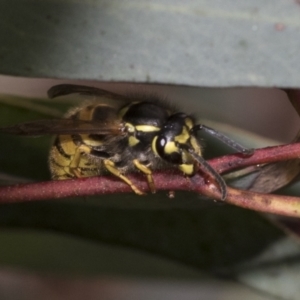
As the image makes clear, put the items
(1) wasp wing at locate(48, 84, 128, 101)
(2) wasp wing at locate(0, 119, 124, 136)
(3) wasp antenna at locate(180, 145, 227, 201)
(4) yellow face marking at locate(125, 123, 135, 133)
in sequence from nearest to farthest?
(3) wasp antenna at locate(180, 145, 227, 201)
(2) wasp wing at locate(0, 119, 124, 136)
(4) yellow face marking at locate(125, 123, 135, 133)
(1) wasp wing at locate(48, 84, 128, 101)

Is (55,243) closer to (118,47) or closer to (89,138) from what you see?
(89,138)

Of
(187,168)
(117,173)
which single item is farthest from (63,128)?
(187,168)

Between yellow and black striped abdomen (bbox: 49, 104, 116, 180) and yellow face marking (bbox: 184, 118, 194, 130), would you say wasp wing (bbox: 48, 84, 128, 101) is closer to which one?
yellow and black striped abdomen (bbox: 49, 104, 116, 180)

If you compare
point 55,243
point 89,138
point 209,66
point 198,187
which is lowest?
point 198,187

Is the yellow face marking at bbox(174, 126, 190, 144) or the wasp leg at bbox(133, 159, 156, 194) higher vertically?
the yellow face marking at bbox(174, 126, 190, 144)

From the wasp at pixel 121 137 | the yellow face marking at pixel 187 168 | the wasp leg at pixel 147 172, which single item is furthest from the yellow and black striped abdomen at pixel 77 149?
the yellow face marking at pixel 187 168

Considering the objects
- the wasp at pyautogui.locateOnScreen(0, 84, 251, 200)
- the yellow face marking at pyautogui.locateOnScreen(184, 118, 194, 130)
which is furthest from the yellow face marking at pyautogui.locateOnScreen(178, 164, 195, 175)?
the yellow face marking at pyautogui.locateOnScreen(184, 118, 194, 130)

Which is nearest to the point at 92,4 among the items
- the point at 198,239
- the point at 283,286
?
the point at 198,239
